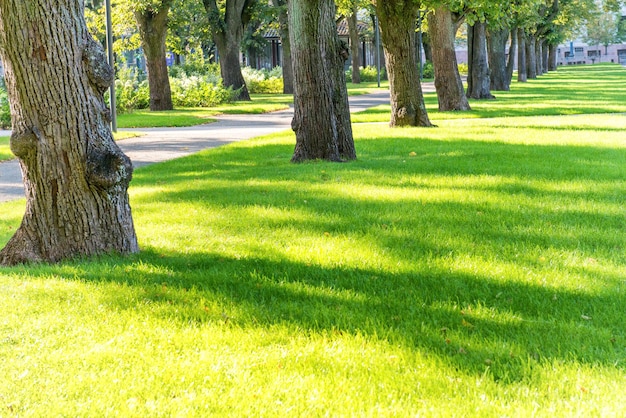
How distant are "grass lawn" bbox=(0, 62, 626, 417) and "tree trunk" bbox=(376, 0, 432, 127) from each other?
9.18 meters

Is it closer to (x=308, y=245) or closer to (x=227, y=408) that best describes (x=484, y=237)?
(x=308, y=245)

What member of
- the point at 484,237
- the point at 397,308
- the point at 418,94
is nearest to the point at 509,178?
the point at 484,237

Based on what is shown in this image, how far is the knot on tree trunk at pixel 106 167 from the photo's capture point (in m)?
5.91

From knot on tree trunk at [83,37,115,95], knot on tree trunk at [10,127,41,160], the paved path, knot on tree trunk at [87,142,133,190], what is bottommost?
the paved path

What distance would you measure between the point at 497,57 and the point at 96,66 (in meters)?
33.1

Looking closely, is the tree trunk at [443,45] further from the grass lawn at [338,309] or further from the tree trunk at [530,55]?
the tree trunk at [530,55]

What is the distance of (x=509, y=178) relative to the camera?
9.51m

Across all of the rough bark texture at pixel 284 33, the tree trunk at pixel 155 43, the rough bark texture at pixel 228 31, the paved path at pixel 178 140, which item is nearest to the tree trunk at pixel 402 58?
the paved path at pixel 178 140

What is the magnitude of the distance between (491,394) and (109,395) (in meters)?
1.66

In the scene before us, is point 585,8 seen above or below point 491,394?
above

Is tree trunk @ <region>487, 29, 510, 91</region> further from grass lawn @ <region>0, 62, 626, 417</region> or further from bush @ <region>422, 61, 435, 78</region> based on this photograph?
bush @ <region>422, 61, 435, 78</region>

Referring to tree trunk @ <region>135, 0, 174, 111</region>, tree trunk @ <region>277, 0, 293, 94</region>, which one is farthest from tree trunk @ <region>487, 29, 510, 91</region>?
tree trunk @ <region>135, 0, 174, 111</region>

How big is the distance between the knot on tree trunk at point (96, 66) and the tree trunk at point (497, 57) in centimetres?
3058

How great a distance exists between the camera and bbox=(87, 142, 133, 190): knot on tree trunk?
5906 millimetres
